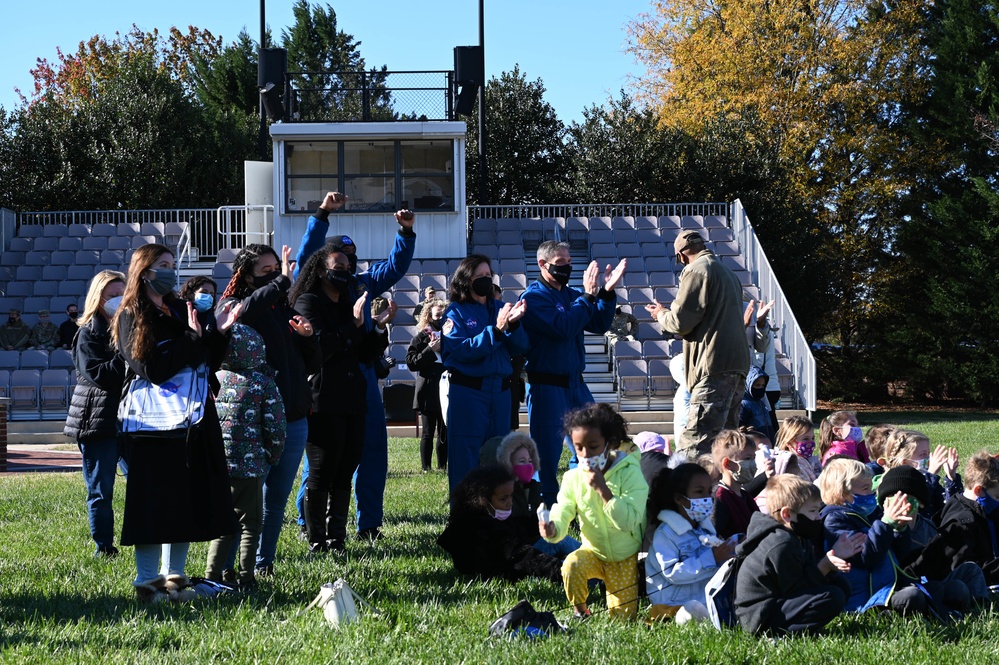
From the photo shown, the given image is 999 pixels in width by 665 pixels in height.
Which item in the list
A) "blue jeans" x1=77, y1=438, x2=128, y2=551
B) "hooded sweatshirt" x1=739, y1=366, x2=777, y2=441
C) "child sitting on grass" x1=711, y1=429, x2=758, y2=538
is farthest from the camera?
"hooded sweatshirt" x1=739, y1=366, x2=777, y2=441

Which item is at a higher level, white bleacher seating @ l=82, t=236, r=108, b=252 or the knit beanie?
white bleacher seating @ l=82, t=236, r=108, b=252

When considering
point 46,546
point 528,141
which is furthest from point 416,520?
point 528,141

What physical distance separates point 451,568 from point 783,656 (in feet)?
7.97

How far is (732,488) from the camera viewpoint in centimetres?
609

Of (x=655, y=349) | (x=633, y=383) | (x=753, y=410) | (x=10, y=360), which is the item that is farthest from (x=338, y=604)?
(x=10, y=360)

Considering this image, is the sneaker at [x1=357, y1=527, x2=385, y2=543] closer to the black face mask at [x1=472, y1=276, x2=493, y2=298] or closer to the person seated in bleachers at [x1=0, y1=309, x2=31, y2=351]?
the black face mask at [x1=472, y1=276, x2=493, y2=298]

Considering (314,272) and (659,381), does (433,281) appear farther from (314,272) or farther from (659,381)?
(314,272)

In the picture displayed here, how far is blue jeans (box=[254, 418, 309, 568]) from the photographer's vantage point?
243 inches

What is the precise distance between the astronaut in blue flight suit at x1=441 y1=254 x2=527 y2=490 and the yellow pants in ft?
6.56

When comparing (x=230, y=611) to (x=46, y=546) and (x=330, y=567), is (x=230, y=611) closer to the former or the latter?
(x=330, y=567)

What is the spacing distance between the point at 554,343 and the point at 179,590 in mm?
2938

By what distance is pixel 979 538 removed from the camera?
19.6ft

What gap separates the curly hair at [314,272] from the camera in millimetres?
6984

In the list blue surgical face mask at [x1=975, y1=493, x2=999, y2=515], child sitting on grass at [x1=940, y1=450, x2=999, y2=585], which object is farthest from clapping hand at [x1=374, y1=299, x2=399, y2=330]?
blue surgical face mask at [x1=975, y1=493, x2=999, y2=515]
